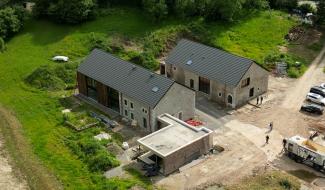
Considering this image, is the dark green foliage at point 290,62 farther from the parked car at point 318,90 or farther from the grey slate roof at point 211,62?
the grey slate roof at point 211,62

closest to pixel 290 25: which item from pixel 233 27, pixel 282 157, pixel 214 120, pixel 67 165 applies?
pixel 233 27

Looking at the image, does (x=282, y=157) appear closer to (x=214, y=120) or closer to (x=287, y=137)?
(x=287, y=137)

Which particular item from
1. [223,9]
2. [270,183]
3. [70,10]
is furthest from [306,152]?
[70,10]

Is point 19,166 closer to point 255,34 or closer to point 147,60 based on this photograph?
point 147,60

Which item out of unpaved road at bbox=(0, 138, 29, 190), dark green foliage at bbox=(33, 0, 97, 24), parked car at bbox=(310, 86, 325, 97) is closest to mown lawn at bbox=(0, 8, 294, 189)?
dark green foliage at bbox=(33, 0, 97, 24)

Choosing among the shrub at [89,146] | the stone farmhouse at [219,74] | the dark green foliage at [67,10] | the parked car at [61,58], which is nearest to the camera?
the shrub at [89,146]

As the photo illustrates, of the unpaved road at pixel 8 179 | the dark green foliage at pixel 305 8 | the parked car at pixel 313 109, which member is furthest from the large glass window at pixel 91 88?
the dark green foliage at pixel 305 8

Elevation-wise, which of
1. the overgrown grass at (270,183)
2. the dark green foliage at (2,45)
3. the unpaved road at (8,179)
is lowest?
the unpaved road at (8,179)
